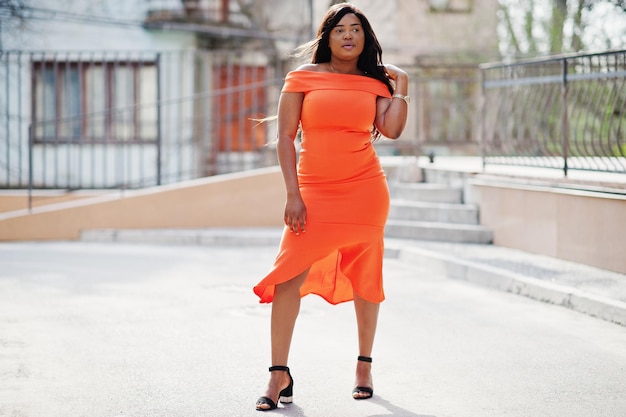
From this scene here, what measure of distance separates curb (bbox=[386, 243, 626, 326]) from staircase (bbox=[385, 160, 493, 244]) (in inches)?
35.9

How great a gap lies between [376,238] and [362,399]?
83 centimetres

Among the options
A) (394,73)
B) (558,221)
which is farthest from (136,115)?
(394,73)

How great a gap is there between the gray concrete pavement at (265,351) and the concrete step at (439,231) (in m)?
1.84

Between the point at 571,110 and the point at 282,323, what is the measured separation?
815 centimetres

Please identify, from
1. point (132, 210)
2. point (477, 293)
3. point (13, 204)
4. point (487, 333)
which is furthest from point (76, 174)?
point (487, 333)

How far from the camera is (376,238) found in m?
5.12

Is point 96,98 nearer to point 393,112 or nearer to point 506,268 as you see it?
point 506,268

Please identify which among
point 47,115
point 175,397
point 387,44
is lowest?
point 175,397

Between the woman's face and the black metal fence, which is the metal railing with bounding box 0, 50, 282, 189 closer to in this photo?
the black metal fence

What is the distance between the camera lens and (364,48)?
16.8ft

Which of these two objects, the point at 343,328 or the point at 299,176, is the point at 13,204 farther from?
the point at 299,176

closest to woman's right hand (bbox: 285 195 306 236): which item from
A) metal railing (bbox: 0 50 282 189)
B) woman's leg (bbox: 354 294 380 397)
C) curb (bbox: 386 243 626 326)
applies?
woman's leg (bbox: 354 294 380 397)

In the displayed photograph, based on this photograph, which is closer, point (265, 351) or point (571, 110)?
point (265, 351)

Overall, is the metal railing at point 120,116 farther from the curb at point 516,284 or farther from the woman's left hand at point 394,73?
the woman's left hand at point 394,73
